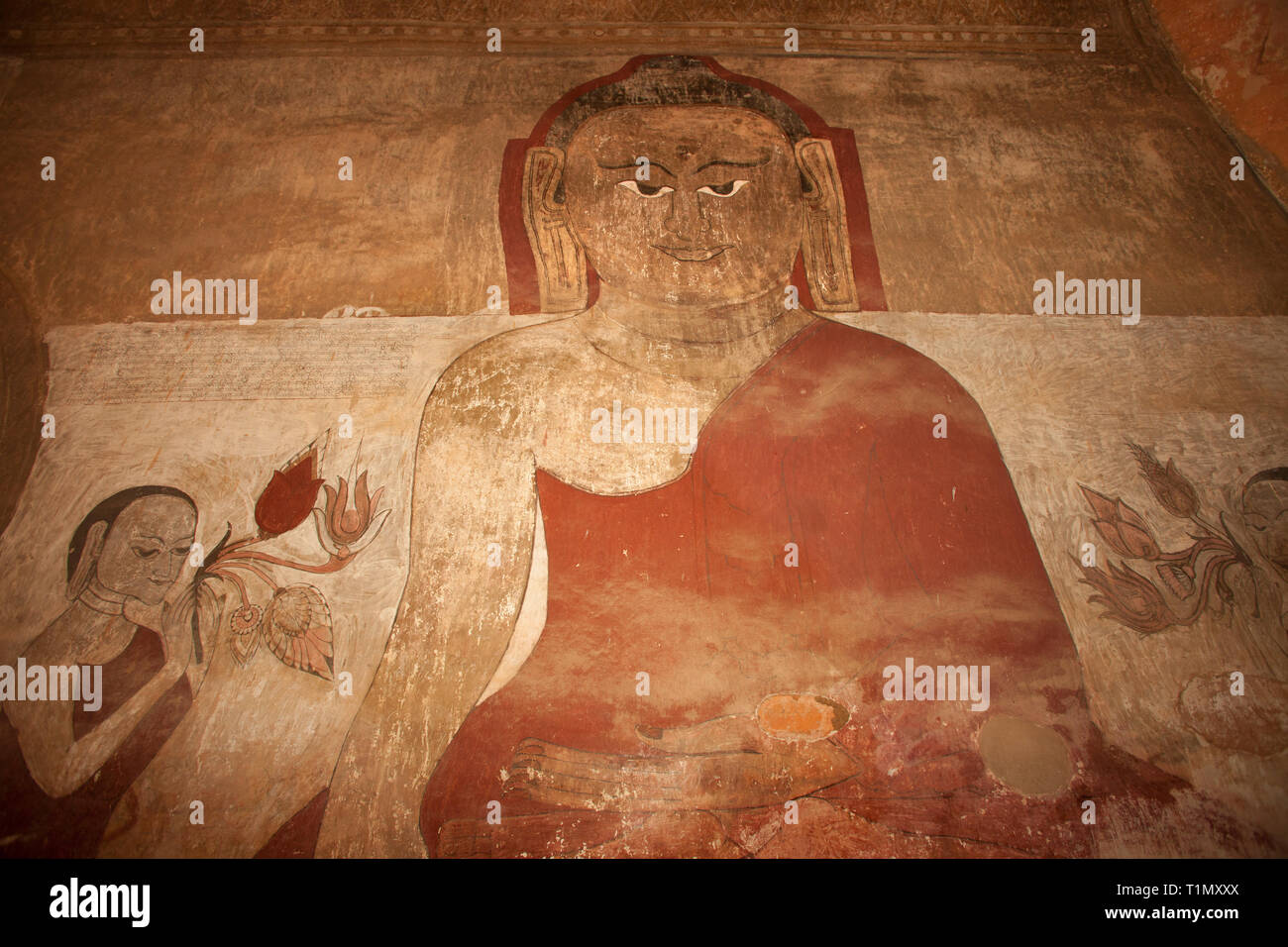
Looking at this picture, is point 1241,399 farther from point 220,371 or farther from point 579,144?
point 220,371

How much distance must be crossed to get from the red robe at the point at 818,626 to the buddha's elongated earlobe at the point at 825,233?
43 cm

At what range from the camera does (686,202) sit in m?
5.00

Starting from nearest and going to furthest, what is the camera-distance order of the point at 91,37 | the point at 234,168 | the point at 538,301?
the point at 538,301, the point at 234,168, the point at 91,37

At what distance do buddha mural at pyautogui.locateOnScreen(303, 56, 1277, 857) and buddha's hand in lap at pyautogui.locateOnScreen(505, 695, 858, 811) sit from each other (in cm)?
1

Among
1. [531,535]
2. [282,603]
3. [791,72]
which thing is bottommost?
[282,603]

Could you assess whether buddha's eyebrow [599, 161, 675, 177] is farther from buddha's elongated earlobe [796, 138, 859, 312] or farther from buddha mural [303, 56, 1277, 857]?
buddha's elongated earlobe [796, 138, 859, 312]

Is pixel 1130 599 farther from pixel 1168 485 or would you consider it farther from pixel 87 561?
pixel 87 561

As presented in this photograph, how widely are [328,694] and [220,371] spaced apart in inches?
74.0

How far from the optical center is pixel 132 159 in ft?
16.7

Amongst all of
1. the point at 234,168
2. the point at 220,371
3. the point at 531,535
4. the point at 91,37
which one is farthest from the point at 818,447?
the point at 91,37

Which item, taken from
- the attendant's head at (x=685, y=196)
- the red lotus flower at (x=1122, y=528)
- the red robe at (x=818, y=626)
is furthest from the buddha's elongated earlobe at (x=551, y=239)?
the red lotus flower at (x=1122, y=528)

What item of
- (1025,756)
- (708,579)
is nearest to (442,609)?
(708,579)

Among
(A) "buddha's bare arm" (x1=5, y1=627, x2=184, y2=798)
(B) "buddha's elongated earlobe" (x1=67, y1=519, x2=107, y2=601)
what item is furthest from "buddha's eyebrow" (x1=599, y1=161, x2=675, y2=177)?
(A) "buddha's bare arm" (x1=5, y1=627, x2=184, y2=798)

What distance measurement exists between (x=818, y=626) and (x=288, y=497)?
260 centimetres
